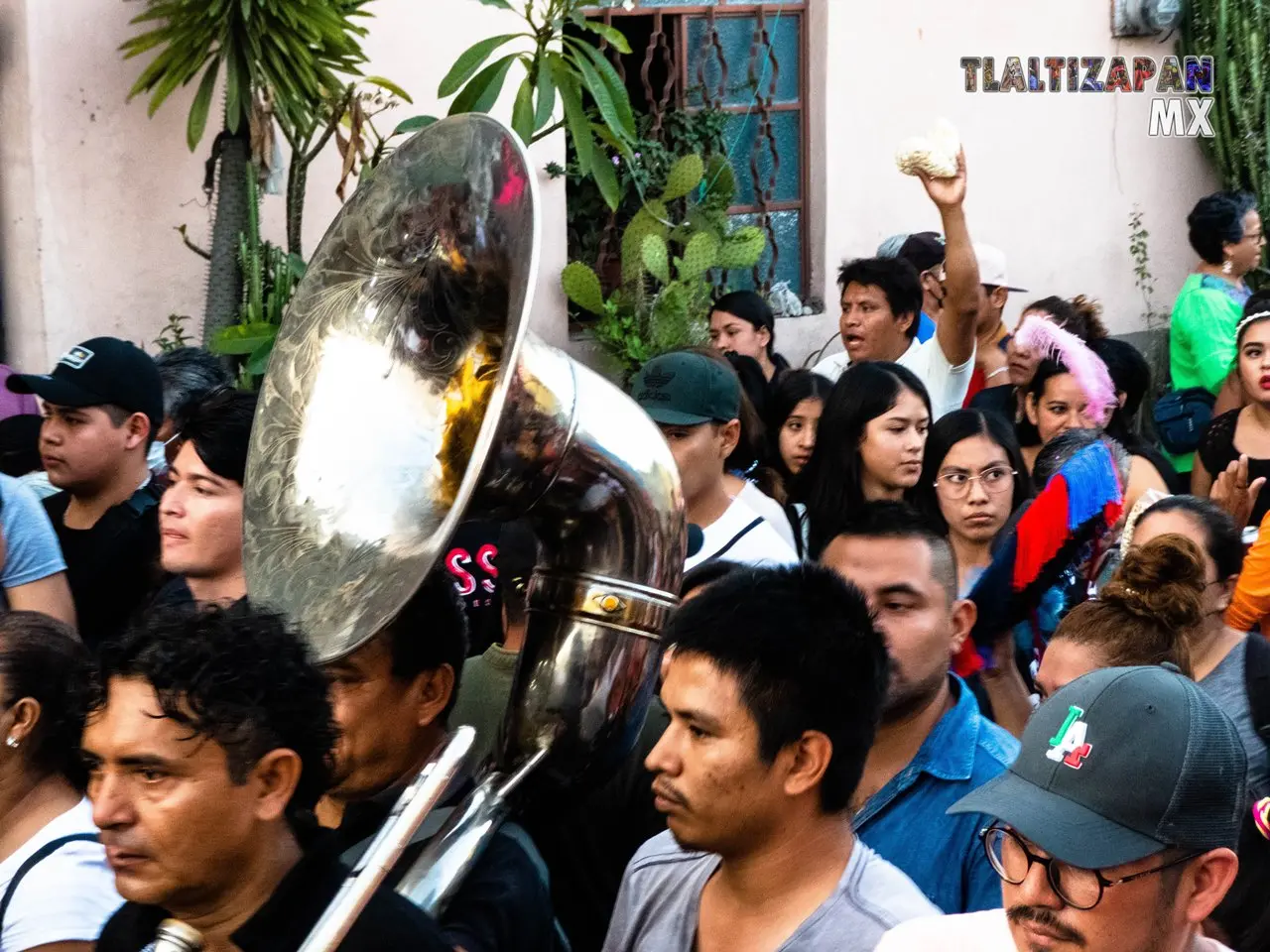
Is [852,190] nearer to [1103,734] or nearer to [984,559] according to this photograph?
[984,559]

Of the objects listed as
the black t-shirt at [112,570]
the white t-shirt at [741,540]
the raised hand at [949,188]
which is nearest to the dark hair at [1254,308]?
the raised hand at [949,188]

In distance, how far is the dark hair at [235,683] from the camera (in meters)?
2.32

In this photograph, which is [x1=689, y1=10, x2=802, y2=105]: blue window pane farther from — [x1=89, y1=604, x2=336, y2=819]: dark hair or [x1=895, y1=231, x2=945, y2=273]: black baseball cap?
[x1=89, y1=604, x2=336, y2=819]: dark hair

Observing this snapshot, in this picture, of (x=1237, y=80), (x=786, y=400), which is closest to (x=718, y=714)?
(x=786, y=400)

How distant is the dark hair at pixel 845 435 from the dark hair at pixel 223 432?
1806 mm

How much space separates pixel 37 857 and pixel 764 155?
6.78m

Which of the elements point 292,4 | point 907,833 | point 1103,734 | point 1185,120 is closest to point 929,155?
point 292,4

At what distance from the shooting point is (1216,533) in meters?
3.97

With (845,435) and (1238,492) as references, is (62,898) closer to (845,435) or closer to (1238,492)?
(845,435)

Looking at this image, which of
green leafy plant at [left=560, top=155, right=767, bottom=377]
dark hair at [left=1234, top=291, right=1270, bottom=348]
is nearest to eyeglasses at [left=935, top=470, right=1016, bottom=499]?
dark hair at [left=1234, top=291, right=1270, bottom=348]

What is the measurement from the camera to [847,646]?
8.76 ft

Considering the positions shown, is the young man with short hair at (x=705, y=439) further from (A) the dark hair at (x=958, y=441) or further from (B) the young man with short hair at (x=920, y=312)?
(B) the young man with short hair at (x=920, y=312)

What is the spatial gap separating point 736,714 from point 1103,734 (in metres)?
0.59

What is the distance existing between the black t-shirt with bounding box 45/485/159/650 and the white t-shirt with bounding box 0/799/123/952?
164cm
